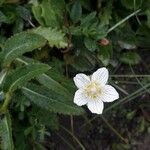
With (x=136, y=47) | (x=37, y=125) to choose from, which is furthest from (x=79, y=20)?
(x=37, y=125)

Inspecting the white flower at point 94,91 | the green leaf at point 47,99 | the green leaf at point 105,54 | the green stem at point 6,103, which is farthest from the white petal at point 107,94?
the green stem at point 6,103

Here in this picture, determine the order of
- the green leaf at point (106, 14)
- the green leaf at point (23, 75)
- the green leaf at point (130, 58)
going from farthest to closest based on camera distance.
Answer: the green leaf at point (130, 58) < the green leaf at point (106, 14) < the green leaf at point (23, 75)

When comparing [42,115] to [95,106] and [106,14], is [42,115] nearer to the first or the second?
[95,106]

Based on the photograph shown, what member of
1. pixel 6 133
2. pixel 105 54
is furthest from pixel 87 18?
pixel 6 133

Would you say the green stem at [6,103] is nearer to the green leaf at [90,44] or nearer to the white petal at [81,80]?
the white petal at [81,80]

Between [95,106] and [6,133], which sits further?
[95,106]

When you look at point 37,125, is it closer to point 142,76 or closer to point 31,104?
point 31,104

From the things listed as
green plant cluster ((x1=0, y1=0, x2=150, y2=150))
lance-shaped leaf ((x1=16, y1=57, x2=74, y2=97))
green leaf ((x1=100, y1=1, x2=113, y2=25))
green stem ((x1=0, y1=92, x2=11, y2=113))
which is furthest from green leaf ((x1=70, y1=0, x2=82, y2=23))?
green stem ((x1=0, y1=92, x2=11, y2=113))
